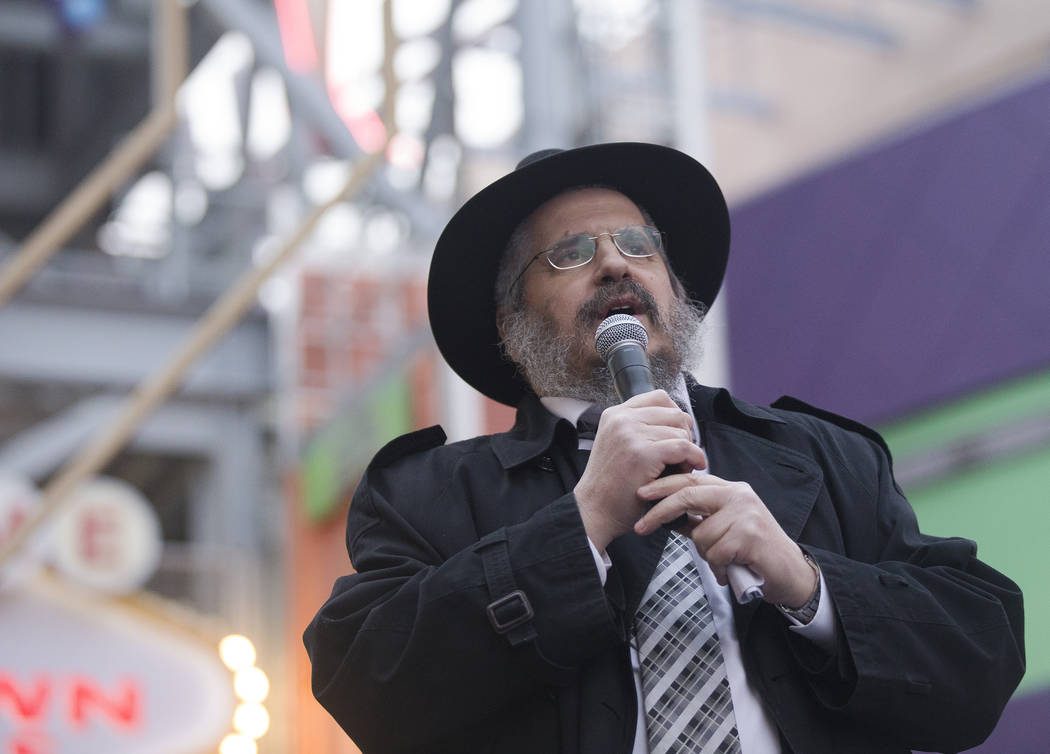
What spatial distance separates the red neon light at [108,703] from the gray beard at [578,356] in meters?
7.62

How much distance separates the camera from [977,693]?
1.80 meters

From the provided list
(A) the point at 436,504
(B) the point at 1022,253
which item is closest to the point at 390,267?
(B) the point at 1022,253

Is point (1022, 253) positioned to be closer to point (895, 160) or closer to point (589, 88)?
point (895, 160)

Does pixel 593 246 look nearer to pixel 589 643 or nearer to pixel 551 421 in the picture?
pixel 551 421

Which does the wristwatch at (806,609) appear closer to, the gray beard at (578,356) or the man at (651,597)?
the man at (651,597)

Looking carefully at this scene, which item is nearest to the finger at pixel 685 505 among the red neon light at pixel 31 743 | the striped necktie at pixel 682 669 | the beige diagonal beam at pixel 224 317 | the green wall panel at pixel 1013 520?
the striped necktie at pixel 682 669

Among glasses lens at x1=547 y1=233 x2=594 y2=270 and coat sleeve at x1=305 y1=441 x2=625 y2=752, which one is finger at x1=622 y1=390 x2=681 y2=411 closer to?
coat sleeve at x1=305 y1=441 x2=625 y2=752

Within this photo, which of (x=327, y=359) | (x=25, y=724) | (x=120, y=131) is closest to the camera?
(x=25, y=724)

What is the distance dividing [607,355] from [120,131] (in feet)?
37.1

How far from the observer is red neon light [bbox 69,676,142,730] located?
9.23 meters

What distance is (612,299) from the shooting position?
2174 millimetres

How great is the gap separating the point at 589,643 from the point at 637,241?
2.36ft

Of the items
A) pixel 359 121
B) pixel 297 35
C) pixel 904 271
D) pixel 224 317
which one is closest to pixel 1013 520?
pixel 904 271

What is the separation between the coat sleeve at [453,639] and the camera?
1763 mm
